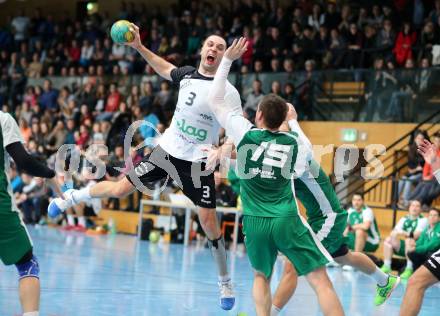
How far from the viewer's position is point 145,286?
10.7m

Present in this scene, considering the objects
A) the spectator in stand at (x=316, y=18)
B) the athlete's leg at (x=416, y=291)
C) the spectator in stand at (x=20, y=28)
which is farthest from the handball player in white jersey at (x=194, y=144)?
the spectator in stand at (x=20, y=28)

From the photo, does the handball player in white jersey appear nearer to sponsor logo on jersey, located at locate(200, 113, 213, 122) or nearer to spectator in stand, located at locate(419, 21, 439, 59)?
sponsor logo on jersey, located at locate(200, 113, 213, 122)

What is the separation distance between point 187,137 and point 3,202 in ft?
8.57

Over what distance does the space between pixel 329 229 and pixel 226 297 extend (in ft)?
4.97

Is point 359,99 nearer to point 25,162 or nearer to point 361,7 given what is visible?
point 361,7

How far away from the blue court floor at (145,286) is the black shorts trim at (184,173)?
121 cm

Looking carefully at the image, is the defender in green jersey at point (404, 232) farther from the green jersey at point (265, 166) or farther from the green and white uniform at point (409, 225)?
the green jersey at point (265, 166)

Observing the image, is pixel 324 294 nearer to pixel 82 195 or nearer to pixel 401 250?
pixel 82 195

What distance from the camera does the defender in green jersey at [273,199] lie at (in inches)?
256

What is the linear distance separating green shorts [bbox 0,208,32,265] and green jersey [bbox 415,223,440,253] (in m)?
8.53

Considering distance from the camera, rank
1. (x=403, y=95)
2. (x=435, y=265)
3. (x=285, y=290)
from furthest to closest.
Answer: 1. (x=403, y=95)
2. (x=285, y=290)
3. (x=435, y=265)

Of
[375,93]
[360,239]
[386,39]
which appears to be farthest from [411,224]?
[386,39]

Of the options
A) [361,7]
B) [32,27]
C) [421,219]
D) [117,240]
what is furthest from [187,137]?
[32,27]

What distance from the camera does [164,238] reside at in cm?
1855
